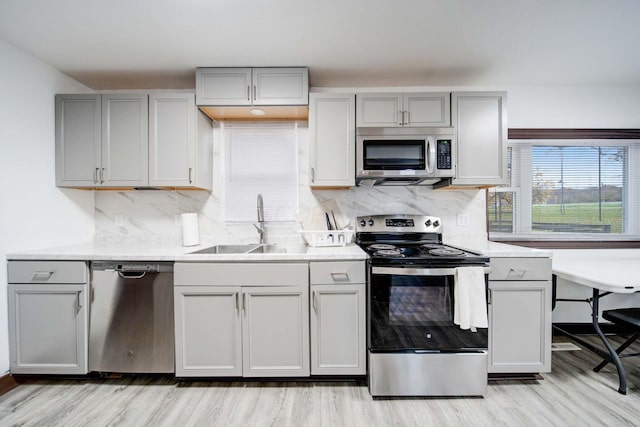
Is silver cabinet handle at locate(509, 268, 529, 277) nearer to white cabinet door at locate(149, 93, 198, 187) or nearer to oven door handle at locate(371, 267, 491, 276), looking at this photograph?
oven door handle at locate(371, 267, 491, 276)

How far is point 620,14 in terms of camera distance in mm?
1734

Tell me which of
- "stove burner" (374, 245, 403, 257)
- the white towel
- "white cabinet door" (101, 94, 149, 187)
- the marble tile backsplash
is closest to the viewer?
the white towel

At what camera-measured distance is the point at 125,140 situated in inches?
91.4

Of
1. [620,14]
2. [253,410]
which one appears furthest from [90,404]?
[620,14]

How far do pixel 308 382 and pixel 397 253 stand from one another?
1.12 m

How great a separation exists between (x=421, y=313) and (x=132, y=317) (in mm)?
1982

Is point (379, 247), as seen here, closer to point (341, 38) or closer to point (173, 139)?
point (341, 38)

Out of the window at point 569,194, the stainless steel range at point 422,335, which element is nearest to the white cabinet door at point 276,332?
the stainless steel range at point 422,335

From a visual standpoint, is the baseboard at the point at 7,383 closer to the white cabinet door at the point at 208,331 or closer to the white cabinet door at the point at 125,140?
the white cabinet door at the point at 208,331

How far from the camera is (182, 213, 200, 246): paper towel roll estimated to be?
2.47 meters

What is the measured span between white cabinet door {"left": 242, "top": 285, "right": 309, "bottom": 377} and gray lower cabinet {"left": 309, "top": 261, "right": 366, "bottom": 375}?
0.23 ft

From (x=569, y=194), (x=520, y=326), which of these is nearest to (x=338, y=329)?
(x=520, y=326)

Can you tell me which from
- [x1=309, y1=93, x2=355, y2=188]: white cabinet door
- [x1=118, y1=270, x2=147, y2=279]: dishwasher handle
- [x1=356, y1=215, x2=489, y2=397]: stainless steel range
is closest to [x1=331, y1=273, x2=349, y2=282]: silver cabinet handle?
[x1=356, y1=215, x2=489, y2=397]: stainless steel range

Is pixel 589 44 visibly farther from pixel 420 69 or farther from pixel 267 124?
pixel 267 124
